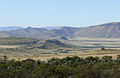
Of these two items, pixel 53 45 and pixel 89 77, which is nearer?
pixel 89 77

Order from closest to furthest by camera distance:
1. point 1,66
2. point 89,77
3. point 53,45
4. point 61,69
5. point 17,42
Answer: point 89,77 < point 61,69 < point 1,66 < point 53,45 < point 17,42

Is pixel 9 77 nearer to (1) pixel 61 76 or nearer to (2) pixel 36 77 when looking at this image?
(2) pixel 36 77

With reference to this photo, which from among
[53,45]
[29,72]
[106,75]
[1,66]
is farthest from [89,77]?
[53,45]

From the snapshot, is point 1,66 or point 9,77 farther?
point 1,66

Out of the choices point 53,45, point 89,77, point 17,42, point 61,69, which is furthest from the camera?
point 17,42

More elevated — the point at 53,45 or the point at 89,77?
the point at 89,77

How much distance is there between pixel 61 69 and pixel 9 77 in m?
3.95

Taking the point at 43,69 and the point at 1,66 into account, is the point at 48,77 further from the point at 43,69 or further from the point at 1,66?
the point at 1,66

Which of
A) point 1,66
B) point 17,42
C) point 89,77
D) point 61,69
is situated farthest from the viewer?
point 17,42

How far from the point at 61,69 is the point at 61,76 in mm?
1133

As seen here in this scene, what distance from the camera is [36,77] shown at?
67.5 ft

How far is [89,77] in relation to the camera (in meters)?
19.1

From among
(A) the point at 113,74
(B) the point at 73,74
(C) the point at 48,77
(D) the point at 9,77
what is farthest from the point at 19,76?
(A) the point at 113,74

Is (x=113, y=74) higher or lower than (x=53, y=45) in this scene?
higher
